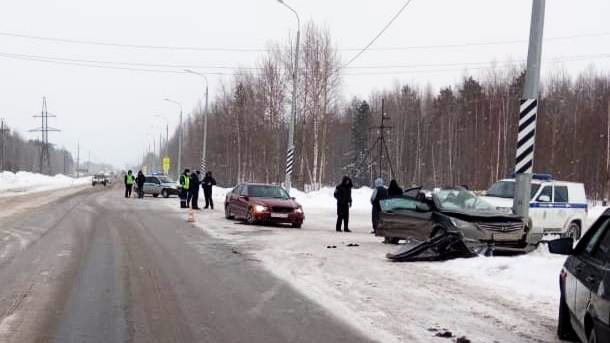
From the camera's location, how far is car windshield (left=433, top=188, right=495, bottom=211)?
46.3 ft

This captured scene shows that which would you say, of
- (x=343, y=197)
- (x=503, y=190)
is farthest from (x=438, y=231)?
(x=503, y=190)

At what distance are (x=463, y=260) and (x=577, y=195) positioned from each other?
8843 mm

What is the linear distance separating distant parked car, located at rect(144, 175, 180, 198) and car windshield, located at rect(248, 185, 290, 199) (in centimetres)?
2242

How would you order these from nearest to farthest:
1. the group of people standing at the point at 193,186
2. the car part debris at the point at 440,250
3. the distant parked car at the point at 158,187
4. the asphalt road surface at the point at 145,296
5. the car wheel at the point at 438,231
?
the asphalt road surface at the point at 145,296, the car part debris at the point at 440,250, the car wheel at the point at 438,231, the group of people standing at the point at 193,186, the distant parked car at the point at 158,187

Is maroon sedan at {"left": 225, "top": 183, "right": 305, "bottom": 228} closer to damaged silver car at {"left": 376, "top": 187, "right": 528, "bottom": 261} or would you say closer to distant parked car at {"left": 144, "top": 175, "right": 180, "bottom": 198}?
damaged silver car at {"left": 376, "top": 187, "right": 528, "bottom": 261}

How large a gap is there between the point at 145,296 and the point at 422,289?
3.72 m

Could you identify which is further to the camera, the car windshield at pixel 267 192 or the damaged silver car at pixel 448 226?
the car windshield at pixel 267 192

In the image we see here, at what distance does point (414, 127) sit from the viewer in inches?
3423

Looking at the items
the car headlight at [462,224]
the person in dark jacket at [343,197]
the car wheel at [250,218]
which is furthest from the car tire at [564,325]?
the car wheel at [250,218]

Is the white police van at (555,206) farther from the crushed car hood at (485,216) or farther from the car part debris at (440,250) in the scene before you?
the car part debris at (440,250)

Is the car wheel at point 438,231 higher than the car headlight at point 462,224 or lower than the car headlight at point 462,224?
lower

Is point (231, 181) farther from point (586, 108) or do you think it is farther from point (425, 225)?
point (425, 225)

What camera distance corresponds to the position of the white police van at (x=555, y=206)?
59.4 ft

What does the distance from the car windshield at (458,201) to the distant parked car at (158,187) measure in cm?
3198
